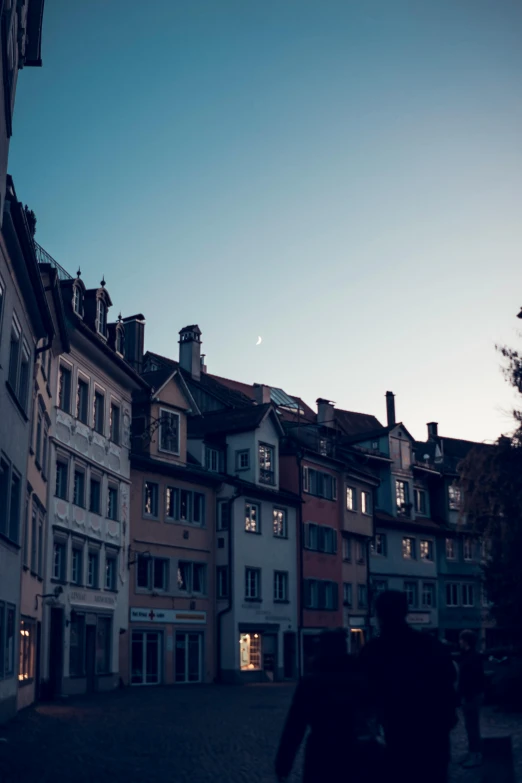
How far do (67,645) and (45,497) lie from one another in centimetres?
489

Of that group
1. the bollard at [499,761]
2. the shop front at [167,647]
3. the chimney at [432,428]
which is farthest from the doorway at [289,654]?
the bollard at [499,761]

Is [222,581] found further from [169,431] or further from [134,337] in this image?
[134,337]

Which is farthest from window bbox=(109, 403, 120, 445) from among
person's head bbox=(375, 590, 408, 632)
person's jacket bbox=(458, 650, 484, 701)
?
person's head bbox=(375, 590, 408, 632)

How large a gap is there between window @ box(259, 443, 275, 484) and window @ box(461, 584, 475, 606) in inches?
860

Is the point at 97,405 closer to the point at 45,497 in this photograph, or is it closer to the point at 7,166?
the point at 45,497

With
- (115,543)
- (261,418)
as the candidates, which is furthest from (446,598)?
(115,543)

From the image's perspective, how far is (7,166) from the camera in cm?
2023

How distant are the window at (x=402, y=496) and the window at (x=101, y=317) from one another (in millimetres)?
29908

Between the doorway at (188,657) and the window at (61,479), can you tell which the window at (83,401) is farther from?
the doorway at (188,657)

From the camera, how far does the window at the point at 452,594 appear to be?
62.8 m

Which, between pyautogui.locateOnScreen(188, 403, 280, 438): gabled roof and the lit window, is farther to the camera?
the lit window

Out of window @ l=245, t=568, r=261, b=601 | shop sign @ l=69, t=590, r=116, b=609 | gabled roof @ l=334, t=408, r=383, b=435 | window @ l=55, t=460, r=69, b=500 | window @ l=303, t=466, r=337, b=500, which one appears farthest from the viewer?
gabled roof @ l=334, t=408, r=383, b=435

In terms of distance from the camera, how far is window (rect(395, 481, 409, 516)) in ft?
201

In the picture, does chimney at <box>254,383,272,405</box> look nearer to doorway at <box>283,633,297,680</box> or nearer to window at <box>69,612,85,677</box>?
doorway at <box>283,633,297,680</box>
